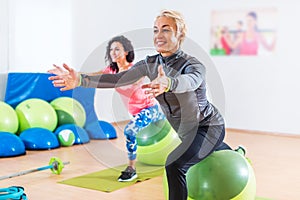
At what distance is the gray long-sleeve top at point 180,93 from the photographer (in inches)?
96.2

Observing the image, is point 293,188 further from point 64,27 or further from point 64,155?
point 64,27

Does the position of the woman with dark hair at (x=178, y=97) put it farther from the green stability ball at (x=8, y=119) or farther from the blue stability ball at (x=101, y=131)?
the blue stability ball at (x=101, y=131)

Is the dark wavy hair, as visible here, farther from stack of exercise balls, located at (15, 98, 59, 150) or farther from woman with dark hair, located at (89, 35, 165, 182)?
stack of exercise balls, located at (15, 98, 59, 150)

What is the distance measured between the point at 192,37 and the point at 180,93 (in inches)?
196

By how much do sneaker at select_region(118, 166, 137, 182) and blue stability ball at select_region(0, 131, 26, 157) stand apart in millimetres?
1453

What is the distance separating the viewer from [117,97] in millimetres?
5078

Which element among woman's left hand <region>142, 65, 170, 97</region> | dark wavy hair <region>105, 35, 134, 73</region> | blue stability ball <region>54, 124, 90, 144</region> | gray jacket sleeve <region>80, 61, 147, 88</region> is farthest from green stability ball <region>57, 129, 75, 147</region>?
woman's left hand <region>142, 65, 170, 97</region>

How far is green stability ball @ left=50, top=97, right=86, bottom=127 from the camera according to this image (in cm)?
581

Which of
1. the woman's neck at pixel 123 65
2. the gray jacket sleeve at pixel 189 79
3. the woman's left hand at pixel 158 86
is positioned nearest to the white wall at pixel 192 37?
the woman's neck at pixel 123 65

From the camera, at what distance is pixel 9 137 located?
487cm

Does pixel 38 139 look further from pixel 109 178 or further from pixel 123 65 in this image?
pixel 123 65

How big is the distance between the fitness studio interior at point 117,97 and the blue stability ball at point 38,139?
12 millimetres

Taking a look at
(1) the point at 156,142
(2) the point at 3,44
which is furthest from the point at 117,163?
(2) the point at 3,44

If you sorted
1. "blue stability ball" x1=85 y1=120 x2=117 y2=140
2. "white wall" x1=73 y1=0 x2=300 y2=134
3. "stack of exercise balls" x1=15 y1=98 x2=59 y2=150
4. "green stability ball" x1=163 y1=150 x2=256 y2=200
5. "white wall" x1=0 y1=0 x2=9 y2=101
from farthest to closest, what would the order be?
"white wall" x1=73 y1=0 x2=300 y2=134, "blue stability ball" x1=85 y1=120 x2=117 y2=140, "white wall" x1=0 y1=0 x2=9 y2=101, "stack of exercise balls" x1=15 y1=98 x2=59 y2=150, "green stability ball" x1=163 y1=150 x2=256 y2=200
